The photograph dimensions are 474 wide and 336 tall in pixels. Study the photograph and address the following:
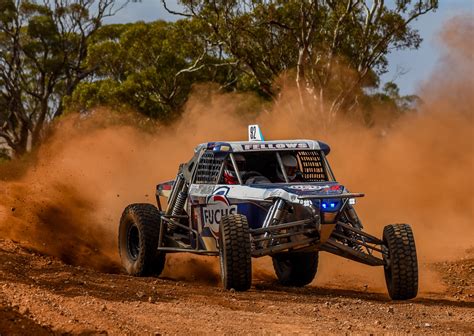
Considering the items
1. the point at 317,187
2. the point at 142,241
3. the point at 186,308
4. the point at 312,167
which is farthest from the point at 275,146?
the point at 186,308

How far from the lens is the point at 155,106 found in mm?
47281

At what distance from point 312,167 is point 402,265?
7.59 feet

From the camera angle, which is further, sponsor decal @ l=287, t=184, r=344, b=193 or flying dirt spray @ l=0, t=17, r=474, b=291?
flying dirt spray @ l=0, t=17, r=474, b=291

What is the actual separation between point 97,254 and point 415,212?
900cm

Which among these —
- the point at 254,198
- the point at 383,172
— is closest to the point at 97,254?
the point at 254,198

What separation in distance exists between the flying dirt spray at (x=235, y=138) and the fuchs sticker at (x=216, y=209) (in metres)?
2.30

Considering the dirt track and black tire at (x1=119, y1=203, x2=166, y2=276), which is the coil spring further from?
the dirt track

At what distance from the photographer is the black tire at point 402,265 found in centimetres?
1027

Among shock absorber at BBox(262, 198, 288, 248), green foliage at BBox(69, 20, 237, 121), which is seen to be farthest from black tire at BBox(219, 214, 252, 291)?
green foliage at BBox(69, 20, 237, 121)

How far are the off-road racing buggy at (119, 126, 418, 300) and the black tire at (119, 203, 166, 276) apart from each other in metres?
0.01

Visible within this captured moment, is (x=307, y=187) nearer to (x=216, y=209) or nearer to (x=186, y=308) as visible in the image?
(x=216, y=209)

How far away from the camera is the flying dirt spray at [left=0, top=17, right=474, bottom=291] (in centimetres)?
1510

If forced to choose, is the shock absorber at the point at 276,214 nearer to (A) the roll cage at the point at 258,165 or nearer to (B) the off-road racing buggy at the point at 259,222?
(B) the off-road racing buggy at the point at 259,222

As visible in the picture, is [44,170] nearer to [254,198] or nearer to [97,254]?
[97,254]
